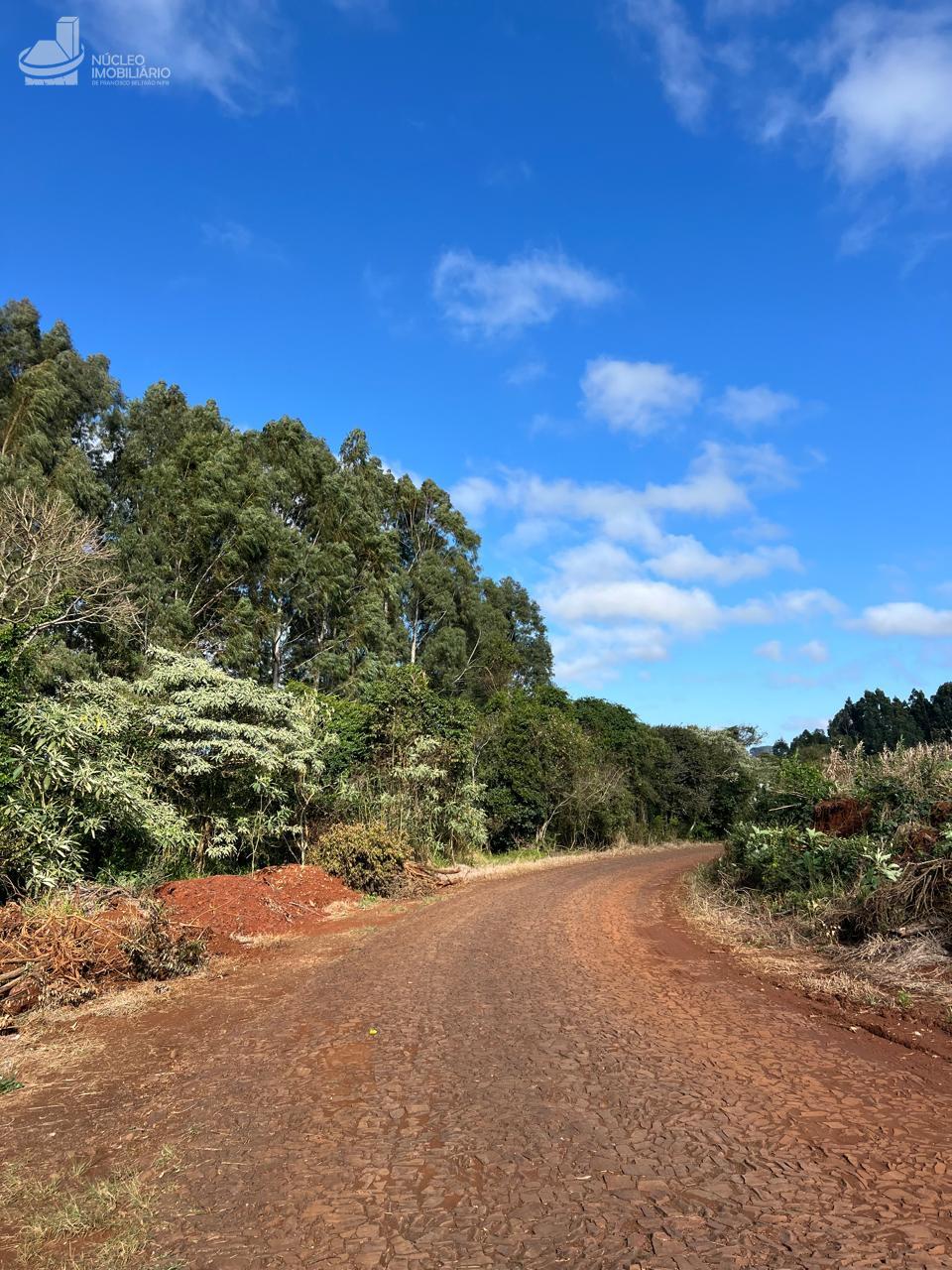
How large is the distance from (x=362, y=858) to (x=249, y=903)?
3.58 metres

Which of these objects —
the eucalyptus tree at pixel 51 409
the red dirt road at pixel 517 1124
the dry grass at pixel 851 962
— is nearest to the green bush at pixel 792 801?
the dry grass at pixel 851 962

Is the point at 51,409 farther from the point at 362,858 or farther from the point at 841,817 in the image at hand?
the point at 841,817

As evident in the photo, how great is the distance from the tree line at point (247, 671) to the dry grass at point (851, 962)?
8.01 m

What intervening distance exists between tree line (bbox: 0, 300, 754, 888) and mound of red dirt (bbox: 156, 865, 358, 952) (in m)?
1.00

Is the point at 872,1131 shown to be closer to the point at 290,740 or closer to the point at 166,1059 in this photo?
the point at 166,1059

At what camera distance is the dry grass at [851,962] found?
6250 millimetres

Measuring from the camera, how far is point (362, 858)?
14430mm

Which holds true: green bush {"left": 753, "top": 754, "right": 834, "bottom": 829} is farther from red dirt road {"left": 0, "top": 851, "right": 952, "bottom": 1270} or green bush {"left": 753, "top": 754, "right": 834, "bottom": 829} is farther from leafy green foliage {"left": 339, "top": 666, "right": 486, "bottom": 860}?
leafy green foliage {"left": 339, "top": 666, "right": 486, "bottom": 860}

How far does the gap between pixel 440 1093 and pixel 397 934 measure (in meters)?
6.02

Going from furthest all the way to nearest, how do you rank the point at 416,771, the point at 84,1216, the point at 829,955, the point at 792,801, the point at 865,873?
the point at 416,771 → the point at 792,801 → the point at 865,873 → the point at 829,955 → the point at 84,1216

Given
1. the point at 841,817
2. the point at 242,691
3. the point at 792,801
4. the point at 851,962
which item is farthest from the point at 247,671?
the point at 851,962

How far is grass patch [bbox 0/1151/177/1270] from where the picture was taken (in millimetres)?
2805

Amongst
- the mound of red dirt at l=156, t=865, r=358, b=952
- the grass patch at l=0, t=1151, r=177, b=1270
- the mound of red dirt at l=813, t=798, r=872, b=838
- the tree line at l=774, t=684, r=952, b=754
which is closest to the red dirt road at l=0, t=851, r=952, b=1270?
the grass patch at l=0, t=1151, r=177, b=1270

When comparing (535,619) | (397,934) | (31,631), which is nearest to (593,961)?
(397,934)
